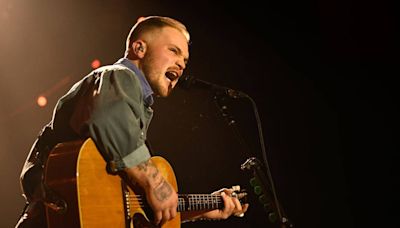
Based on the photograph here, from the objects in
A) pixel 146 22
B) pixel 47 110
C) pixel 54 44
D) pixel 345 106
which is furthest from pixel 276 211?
pixel 54 44

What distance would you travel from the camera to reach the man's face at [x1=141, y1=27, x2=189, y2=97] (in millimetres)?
2090

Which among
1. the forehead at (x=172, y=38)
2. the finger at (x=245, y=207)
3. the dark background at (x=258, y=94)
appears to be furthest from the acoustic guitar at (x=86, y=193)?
the dark background at (x=258, y=94)

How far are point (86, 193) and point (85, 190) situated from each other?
0.4 inches

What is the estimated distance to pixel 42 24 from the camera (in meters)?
3.45

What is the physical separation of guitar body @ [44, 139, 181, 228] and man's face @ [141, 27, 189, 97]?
1.80 feet

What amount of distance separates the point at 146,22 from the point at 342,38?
2.27 meters

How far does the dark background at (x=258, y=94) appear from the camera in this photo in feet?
11.3

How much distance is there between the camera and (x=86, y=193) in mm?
1589

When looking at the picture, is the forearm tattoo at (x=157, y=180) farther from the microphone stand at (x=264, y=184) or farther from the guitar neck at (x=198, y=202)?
the microphone stand at (x=264, y=184)

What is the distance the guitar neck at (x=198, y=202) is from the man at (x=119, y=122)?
0.35m

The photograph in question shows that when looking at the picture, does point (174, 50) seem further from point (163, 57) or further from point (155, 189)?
point (155, 189)

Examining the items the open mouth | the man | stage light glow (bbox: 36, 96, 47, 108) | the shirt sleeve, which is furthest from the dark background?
the shirt sleeve

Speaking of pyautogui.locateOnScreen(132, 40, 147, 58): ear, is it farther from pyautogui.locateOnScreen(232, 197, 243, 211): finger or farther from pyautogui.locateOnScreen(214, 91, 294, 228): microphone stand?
pyautogui.locateOnScreen(232, 197, 243, 211): finger

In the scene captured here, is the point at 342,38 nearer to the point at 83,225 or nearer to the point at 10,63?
the point at 10,63
